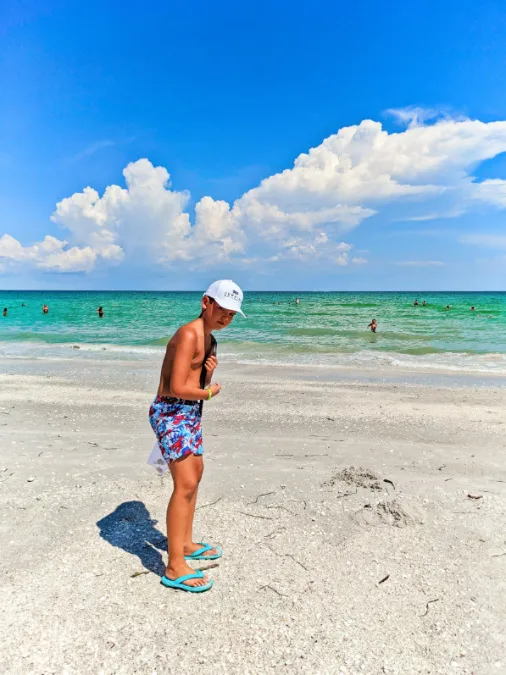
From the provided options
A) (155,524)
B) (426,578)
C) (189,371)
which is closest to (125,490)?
(155,524)

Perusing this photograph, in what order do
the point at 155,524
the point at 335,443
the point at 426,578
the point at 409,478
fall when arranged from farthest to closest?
the point at 335,443
the point at 409,478
the point at 155,524
the point at 426,578

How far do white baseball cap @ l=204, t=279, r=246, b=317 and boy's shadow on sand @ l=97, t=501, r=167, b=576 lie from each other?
2.09 m

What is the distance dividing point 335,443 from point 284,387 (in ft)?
14.1

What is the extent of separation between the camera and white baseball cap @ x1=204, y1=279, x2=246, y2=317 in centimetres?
323

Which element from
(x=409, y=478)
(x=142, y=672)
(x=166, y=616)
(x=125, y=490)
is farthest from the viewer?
(x=409, y=478)

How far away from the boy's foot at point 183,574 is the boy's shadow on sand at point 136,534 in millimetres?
181

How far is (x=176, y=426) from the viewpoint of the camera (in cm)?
333

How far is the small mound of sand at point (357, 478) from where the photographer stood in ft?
17.3

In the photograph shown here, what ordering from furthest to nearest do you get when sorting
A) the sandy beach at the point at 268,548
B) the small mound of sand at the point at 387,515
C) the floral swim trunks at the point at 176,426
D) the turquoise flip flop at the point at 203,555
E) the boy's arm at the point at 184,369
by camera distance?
the small mound of sand at the point at 387,515
the turquoise flip flop at the point at 203,555
the floral swim trunks at the point at 176,426
the boy's arm at the point at 184,369
the sandy beach at the point at 268,548

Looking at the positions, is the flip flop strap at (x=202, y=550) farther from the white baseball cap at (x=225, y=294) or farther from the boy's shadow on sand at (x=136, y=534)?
the white baseball cap at (x=225, y=294)

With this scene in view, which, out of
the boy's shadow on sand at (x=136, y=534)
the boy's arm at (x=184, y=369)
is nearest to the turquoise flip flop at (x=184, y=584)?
the boy's shadow on sand at (x=136, y=534)

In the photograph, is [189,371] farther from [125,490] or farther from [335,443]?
[335,443]

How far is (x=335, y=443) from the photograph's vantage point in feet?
22.4

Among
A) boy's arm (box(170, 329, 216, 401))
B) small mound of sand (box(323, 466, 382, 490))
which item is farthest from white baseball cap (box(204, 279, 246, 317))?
small mound of sand (box(323, 466, 382, 490))
